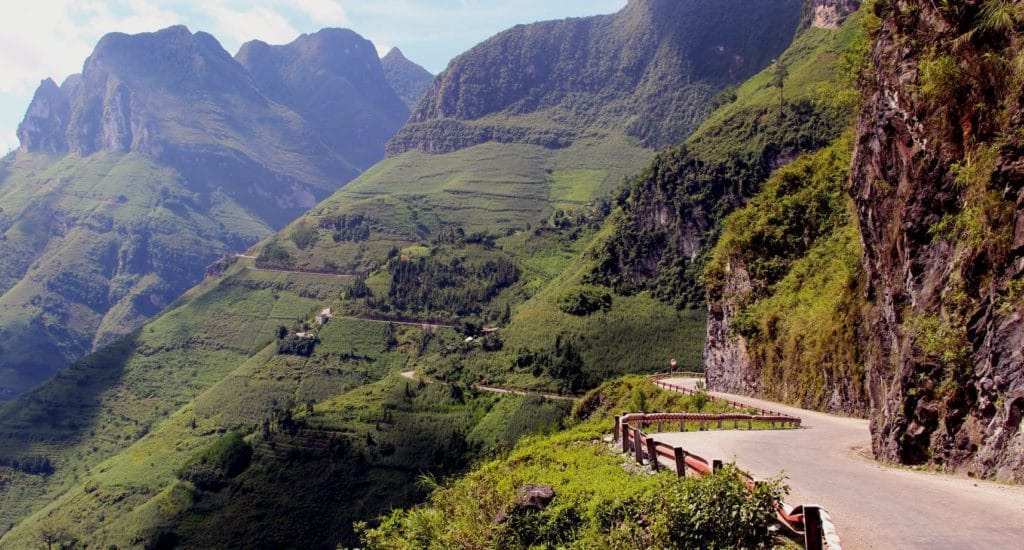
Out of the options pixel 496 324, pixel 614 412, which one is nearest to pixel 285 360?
pixel 496 324

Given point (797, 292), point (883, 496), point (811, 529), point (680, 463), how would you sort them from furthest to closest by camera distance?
point (797, 292)
point (680, 463)
point (883, 496)
point (811, 529)

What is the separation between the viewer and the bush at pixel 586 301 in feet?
290

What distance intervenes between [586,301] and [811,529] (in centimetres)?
7911

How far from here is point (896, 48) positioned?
19.4m

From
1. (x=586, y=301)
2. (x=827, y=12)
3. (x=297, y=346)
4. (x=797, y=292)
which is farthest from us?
(x=827, y=12)

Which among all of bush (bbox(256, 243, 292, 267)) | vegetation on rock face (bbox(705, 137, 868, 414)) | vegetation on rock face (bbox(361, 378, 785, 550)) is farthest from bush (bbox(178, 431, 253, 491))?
bush (bbox(256, 243, 292, 267))

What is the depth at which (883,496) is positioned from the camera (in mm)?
13422

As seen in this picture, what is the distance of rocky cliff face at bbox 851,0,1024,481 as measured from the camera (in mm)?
14703

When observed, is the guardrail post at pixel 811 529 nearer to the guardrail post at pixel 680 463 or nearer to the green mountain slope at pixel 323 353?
the guardrail post at pixel 680 463

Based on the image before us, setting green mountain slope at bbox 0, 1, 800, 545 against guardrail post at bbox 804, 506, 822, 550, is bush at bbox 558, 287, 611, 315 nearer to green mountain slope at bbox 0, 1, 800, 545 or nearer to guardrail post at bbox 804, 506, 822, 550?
green mountain slope at bbox 0, 1, 800, 545

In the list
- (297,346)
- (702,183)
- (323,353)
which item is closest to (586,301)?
(702,183)

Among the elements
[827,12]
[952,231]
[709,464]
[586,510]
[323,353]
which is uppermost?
[827,12]

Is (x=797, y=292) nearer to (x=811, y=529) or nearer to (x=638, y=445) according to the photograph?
(x=638, y=445)

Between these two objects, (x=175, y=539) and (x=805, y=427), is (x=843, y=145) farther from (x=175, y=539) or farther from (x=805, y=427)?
(x=175, y=539)
